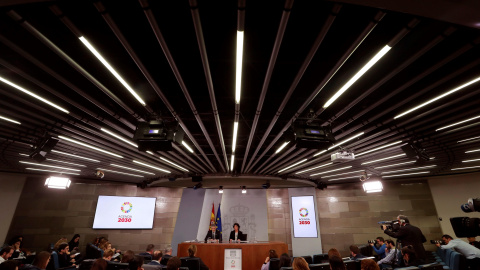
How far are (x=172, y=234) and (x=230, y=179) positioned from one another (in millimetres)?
4055

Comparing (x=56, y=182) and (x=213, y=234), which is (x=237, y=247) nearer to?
(x=213, y=234)

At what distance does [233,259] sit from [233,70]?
5.76 metres

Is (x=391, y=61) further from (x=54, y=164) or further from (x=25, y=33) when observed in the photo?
(x=54, y=164)

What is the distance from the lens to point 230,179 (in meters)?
11.2

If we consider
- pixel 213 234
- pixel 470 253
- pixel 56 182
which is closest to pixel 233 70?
pixel 213 234

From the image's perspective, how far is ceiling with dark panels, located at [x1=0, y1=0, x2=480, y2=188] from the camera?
2682mm

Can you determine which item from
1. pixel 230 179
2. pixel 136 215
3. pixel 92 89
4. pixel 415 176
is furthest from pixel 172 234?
pixel 415 176

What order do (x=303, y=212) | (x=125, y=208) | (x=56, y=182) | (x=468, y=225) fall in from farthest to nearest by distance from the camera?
1. (x=303, y=212)
2. (x=125, y=208)
3. (x=56, y=182)
4. (x=468, y=225)

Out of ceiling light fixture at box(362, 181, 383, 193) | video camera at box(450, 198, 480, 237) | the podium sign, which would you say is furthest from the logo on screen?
video camera at box(450, 198, 480, 237)

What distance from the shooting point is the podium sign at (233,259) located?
6527 millimetres

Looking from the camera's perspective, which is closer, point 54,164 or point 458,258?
point 458,258

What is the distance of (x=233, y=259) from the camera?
661 centimetres

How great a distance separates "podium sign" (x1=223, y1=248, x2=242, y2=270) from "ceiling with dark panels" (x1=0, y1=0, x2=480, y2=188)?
364 cm

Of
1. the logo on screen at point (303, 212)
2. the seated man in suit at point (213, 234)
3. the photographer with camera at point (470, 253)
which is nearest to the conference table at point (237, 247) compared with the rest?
the seated man in suit at point (213, 234)
